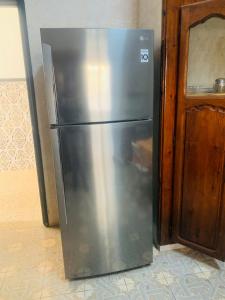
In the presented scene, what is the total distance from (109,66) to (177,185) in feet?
3.21

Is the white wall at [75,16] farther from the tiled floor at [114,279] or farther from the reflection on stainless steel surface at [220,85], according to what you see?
the tiled floor at [114,279]

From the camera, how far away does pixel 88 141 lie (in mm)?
1373

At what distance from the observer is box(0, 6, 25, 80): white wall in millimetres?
2798

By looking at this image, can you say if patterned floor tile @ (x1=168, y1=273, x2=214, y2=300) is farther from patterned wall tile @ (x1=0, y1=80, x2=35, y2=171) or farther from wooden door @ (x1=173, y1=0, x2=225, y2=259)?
patterned wall tile @ (x1=0, y1=80, x2=35, y2=171)

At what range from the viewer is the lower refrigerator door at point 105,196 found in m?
1.39

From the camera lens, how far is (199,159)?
1.60 m

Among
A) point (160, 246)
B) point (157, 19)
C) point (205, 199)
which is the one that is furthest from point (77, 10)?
point (160, 246)

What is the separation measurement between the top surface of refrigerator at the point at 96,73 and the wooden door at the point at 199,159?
0.31 meters

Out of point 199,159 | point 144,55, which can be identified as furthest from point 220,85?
point 144,55

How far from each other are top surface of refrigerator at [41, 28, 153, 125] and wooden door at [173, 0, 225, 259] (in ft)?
1.02

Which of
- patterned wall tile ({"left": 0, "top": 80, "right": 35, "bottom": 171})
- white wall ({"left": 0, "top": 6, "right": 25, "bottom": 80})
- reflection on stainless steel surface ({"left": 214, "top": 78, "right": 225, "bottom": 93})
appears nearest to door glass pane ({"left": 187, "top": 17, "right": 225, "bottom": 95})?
reflection on stainless steel surface ({"left": 214, "top": 78, "right": 225, "bottom": 93})

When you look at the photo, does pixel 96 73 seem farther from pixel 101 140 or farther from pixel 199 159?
pixel 199 159

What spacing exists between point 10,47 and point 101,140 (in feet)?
8.16

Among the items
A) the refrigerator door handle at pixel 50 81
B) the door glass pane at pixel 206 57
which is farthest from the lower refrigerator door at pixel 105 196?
the door glass pane at pixel 206 57
